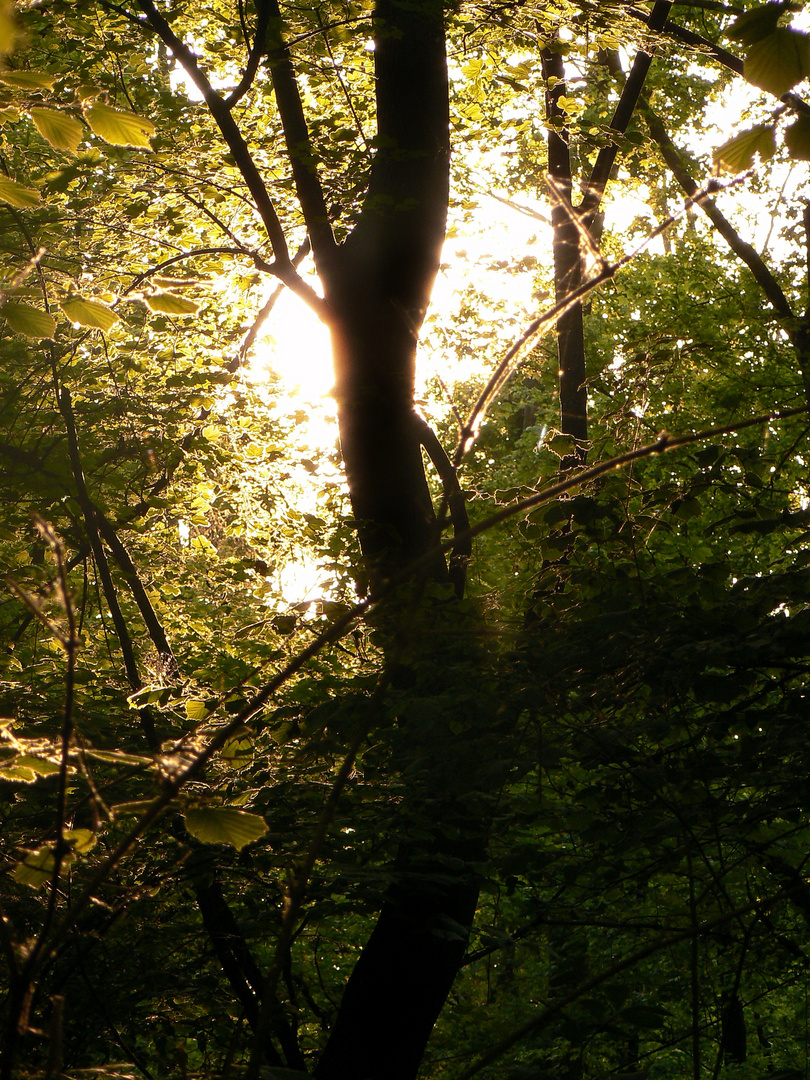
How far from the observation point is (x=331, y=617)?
10.6 ft

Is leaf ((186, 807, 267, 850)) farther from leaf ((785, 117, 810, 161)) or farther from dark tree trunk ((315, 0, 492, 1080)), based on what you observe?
dark tree trunk ((315, 0, 492, 1080))

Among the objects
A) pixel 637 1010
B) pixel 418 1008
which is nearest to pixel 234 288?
pixel 418 1008

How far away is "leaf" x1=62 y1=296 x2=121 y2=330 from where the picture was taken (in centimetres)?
166

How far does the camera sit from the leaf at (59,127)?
148cm

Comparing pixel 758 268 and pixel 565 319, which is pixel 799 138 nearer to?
pixel 565 319

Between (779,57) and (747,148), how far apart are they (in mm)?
112

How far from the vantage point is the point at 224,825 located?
118 centimetres

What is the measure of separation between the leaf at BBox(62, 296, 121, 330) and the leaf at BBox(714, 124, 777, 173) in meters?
1.11

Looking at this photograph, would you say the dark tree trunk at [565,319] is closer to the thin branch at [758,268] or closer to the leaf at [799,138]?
the thin branch at [758,268]

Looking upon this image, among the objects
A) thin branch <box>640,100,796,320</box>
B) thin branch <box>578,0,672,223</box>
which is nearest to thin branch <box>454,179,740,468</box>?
thin branch <box>578,0,672,223</box>

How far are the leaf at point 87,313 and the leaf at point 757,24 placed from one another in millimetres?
1153

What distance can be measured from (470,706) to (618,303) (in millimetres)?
18682

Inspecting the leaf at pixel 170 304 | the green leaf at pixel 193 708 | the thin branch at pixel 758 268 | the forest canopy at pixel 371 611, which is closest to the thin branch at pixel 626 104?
the forest canopy at pixel 371 611

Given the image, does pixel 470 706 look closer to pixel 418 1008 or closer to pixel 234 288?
pixel 418 1008
